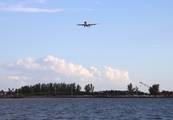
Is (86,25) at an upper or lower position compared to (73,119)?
upper

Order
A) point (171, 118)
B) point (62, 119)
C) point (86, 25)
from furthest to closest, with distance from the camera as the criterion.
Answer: point (86, 25) → point (171, 118) → point (62, 119)

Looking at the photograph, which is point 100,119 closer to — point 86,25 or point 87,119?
point 87,119

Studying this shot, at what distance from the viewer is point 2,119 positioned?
3324 inches

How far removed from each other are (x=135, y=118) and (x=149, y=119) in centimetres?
313

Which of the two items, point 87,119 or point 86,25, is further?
point 86,25

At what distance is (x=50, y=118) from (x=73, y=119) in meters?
5.12

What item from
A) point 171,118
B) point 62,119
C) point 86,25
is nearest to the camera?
point 62,119

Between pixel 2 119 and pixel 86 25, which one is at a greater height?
pixel 86 25

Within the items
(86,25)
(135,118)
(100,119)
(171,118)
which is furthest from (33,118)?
(86,25)

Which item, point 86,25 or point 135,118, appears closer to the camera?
point 135,118

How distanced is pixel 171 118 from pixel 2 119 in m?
35.8

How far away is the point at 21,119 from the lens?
84.6 m

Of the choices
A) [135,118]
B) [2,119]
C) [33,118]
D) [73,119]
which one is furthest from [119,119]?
[2,119]

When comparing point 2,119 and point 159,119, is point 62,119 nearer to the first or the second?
point 2,119
